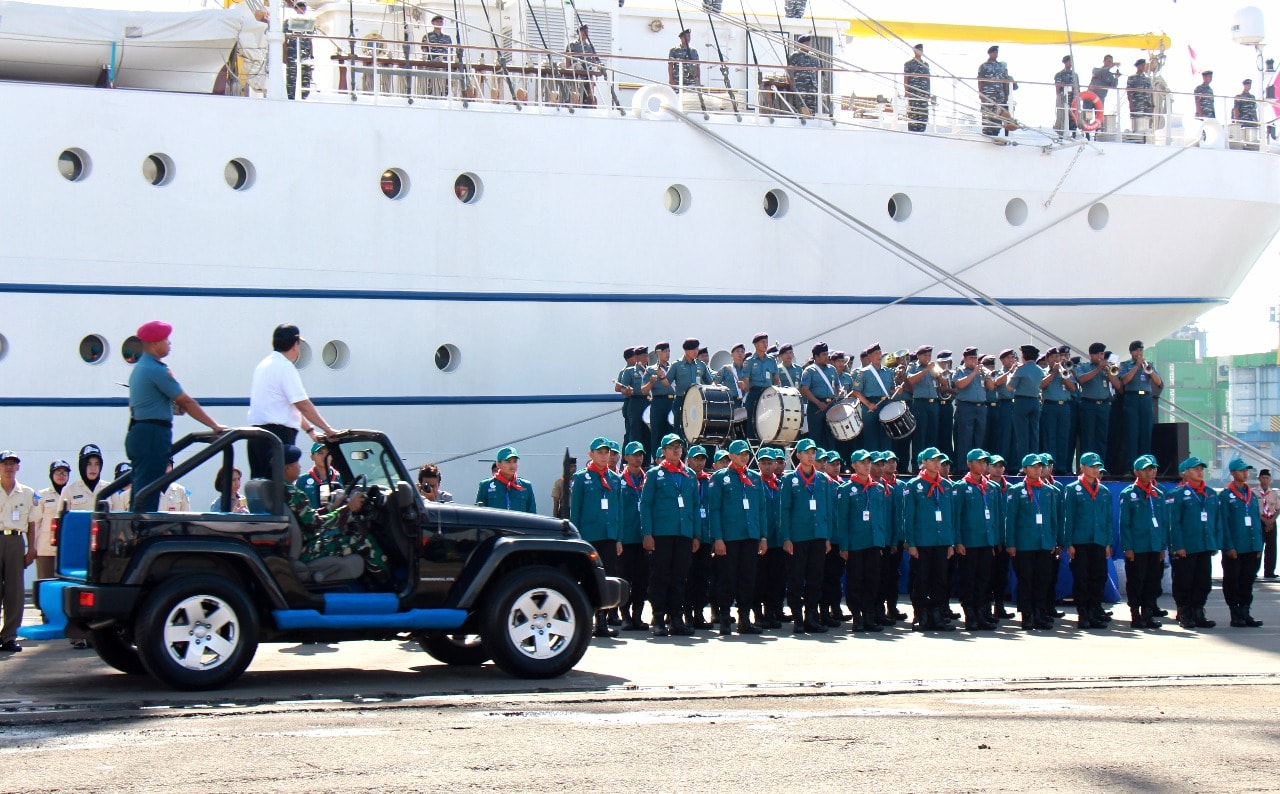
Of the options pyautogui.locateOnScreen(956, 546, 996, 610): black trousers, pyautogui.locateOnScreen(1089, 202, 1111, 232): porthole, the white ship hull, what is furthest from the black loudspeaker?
pyautogui.locateOnScreen(956, 546, 996, 610): black trousers

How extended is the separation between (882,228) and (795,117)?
4.88 feet

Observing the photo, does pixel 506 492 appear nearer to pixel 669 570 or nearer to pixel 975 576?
pixel 669 570

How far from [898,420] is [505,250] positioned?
4.14m

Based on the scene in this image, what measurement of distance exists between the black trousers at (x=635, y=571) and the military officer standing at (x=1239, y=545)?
461 cm

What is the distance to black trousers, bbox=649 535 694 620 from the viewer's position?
11227 millimetres

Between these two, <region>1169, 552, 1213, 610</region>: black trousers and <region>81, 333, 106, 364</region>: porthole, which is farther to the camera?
<region>81, 333, 106, 364</region>: porthole

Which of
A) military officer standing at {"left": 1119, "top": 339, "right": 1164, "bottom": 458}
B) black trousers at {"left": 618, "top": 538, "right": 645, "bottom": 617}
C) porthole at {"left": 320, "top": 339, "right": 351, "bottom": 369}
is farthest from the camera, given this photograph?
military officer standing at {"left": 1119, "top": 339, "right": 1164, "bottom": 458}

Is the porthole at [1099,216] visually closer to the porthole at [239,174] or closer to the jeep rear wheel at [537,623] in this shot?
the porthole at [239,174]

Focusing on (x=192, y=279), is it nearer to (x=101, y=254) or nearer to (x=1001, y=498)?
(x=101, y=254)

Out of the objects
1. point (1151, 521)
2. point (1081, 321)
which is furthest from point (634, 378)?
point (1081, 321)

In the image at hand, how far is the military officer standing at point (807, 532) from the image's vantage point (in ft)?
38.4

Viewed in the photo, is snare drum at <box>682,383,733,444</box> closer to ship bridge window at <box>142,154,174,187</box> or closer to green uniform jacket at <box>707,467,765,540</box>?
green uniform jacket at <box>707,467,765,540</box>

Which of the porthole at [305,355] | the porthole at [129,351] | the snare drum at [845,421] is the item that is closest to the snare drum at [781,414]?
the snare drum at [845,421]

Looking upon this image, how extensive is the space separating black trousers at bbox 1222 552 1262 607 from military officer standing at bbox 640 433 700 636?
14.5 ft
